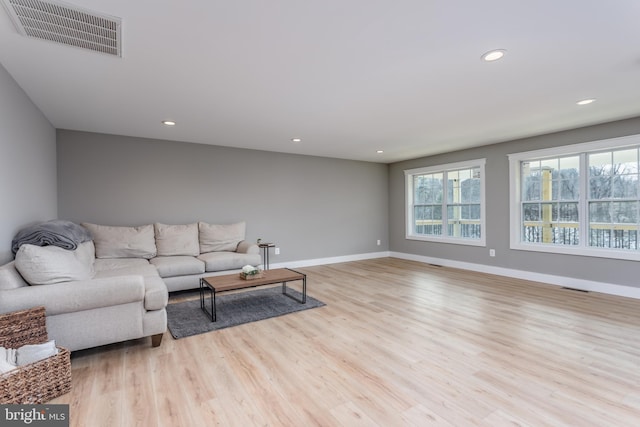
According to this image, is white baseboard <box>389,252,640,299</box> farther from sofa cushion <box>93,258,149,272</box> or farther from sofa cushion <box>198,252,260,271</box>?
sofa cushion <box>93,258,149,272</box>

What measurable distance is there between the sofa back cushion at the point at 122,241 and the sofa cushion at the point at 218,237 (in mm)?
722

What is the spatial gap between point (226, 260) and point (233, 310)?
3.30 ft

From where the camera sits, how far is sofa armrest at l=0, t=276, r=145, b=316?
6.77ft

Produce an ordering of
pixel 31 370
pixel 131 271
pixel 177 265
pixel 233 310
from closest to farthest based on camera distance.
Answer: pixel 31 370, pixel 131 271, pixel 233 310, pixel 177 265

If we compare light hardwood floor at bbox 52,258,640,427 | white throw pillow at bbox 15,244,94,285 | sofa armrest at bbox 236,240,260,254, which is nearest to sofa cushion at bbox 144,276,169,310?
light hardwood floor at bbox 52,258,640,427

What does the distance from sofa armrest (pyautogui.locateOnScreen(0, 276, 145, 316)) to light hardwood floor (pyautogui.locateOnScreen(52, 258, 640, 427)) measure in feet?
1.60

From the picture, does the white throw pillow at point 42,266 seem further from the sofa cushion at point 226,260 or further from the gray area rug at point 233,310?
the sofa cushion at point 226,260

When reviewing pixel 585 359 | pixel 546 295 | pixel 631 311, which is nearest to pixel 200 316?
pixel 585 359

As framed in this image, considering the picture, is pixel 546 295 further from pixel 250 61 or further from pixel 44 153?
pixel 44 153

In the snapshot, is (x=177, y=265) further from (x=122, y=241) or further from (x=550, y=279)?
(x=550, y=279)

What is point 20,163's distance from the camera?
281 centimetres

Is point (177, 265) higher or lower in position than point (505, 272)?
higher

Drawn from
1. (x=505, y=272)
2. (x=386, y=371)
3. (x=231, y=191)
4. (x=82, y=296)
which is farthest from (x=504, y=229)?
(x=82, y=296)

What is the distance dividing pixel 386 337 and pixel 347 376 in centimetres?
77
